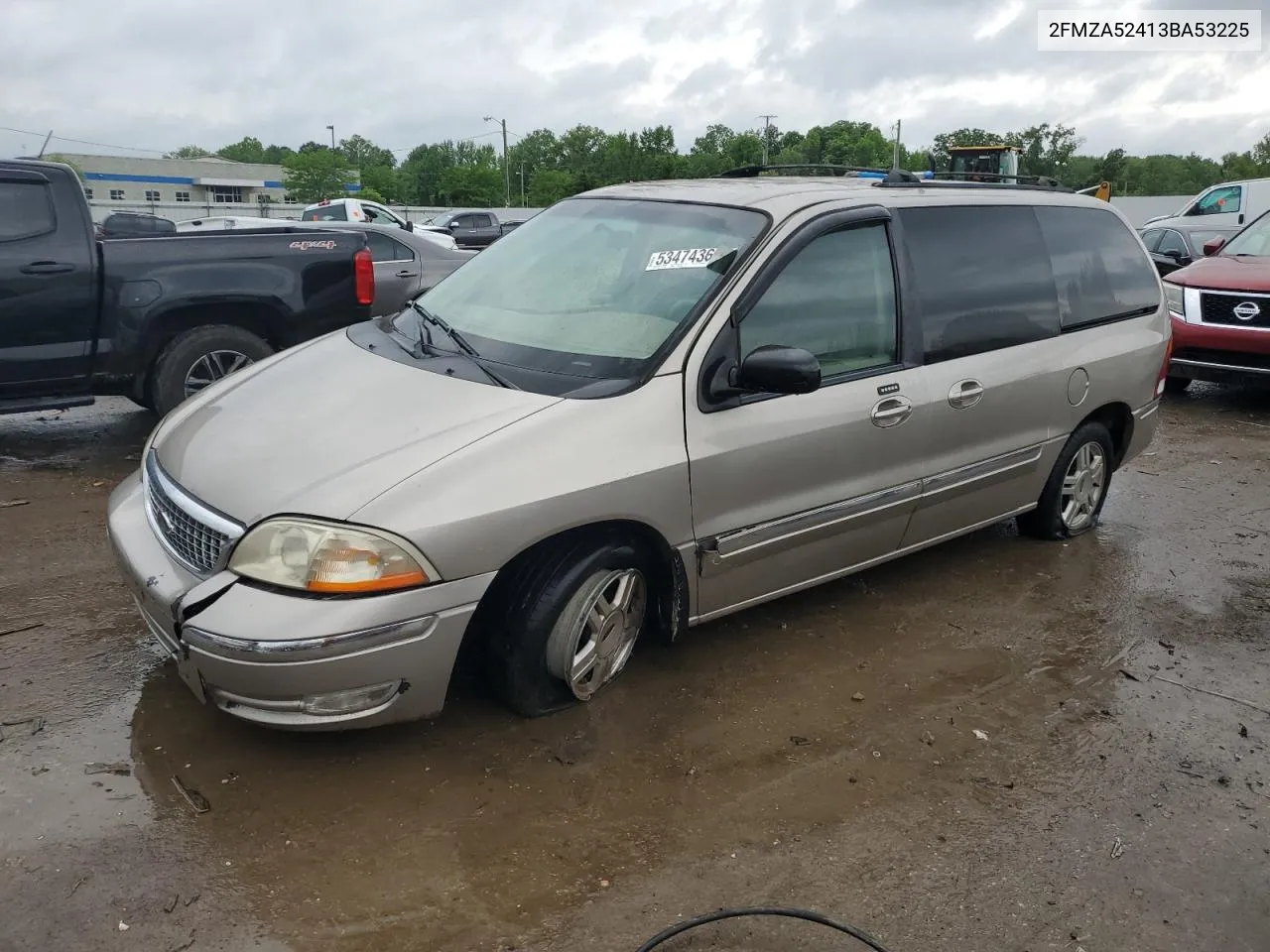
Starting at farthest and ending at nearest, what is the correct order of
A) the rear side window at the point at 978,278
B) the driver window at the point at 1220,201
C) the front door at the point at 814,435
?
the driver window at the point at 1220,201, the rear side window at the point at 978,278, the front door at the point at 814,435

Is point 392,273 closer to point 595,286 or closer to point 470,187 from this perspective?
point 595,286

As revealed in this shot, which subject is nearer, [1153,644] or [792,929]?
[792,929]

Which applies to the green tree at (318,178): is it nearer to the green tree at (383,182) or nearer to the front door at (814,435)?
the green tree at (383,182)

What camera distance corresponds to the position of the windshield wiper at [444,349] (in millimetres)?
3584

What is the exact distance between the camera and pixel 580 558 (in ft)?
11.1

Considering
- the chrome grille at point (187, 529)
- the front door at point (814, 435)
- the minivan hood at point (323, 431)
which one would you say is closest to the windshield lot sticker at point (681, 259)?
the front door at point (814, 435)

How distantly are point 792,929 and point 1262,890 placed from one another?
1.36 meters

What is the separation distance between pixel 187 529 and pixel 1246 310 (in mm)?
8597

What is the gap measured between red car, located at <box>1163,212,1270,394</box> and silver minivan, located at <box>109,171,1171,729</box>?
179 inches

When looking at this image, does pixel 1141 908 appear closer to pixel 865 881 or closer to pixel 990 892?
pixel 990 892

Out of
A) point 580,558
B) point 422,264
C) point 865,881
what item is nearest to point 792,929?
point 865,881

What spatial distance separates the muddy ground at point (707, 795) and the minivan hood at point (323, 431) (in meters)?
0.83

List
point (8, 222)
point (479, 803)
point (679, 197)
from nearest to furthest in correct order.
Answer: point (479, 803) → point (679, 197) → point (8, 222)

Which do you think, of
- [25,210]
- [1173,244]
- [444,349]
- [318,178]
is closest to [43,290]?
[25,210]
